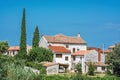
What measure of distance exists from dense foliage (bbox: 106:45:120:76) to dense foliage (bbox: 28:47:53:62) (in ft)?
45.0

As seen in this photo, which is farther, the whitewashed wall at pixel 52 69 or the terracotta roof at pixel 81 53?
the terracotta roof at pixel 81 53

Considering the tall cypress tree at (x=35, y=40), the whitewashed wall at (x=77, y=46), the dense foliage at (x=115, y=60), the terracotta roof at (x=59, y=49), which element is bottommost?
the dense foliage at (x=115, y=60)

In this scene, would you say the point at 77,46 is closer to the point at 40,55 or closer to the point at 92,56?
the point at 92,56

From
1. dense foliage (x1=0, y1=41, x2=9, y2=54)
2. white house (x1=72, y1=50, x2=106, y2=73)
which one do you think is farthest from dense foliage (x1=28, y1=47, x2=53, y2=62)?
dense foliage (x1=0, y1=41, x2=9, y2=54)

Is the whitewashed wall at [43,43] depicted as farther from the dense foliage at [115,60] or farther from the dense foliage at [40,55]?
the dense foliage at [115,60]

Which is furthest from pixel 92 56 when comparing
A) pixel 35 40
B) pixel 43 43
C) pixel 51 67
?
pixel 35 40

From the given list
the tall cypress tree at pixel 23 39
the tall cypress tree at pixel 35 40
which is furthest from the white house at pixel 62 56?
the tall cypress tree at pixel 23 39

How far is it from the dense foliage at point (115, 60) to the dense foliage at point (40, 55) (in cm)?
1371

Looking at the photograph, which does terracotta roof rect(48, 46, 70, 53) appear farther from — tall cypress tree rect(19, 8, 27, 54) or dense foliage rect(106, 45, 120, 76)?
dense foliage rect(106, 45, 120, 76)

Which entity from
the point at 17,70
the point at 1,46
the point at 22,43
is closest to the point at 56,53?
the point at 22,43

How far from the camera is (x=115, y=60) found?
202 feet

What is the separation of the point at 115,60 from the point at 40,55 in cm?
1636

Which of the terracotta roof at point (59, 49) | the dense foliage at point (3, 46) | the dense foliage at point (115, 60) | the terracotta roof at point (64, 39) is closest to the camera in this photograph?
the dense foliage at point (115, 60)

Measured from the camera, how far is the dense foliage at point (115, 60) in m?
61.9
